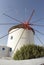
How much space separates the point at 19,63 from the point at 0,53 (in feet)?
36.1

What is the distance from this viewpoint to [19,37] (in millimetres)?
25688

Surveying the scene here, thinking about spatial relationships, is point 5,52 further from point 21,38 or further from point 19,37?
point 21,38

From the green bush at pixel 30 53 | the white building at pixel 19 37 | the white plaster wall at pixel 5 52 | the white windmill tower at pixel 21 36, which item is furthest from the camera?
the white windmill tower at pixel 21 36

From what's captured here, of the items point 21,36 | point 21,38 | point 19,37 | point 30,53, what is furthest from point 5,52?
point 30,53

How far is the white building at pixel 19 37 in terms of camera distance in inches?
997

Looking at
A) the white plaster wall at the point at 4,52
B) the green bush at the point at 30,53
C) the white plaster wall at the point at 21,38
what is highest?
the white plaster wall at the point at 21,38

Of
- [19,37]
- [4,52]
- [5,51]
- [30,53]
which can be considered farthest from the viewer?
[19,37]

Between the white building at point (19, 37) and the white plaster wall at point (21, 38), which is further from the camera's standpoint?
the white plaster wall at point (21, 38)

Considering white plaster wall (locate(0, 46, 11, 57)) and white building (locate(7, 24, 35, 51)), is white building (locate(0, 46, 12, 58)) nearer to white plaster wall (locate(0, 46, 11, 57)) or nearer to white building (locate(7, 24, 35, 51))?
white plaster wall (locate(0, 46, 11, 57))

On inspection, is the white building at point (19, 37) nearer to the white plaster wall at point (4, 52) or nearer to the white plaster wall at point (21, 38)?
the white plaster wall at point (21, 38)

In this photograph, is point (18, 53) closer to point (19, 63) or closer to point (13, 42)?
point (19, 63)

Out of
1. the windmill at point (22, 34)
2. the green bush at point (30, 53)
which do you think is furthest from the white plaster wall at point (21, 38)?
the green bush at point (30, 53)

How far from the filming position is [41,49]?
16547mm

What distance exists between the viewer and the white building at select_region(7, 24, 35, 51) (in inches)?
997
